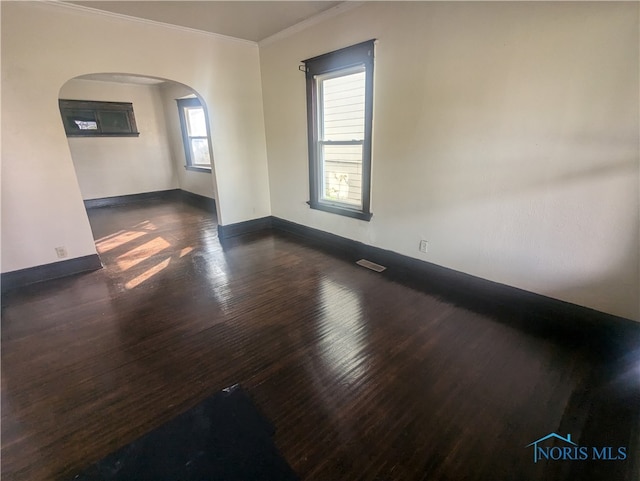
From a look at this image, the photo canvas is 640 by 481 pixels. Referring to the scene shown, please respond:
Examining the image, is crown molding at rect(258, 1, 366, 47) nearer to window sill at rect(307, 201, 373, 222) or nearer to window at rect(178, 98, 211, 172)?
window sill at rect(307, 201, 373, 222)

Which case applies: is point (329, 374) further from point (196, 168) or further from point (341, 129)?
point (196, 168)

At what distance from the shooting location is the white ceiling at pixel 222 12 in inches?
116

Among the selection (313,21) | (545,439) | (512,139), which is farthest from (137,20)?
(545,439)

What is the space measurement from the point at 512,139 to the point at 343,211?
6.43ft

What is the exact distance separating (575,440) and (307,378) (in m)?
1.39

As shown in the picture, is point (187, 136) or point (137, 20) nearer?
point (137, 20)

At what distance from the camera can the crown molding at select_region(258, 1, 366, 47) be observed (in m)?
3.06

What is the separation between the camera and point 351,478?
1.30 meters

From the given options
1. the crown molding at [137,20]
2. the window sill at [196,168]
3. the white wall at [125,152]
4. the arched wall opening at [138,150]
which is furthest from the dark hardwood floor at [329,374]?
the white wall at [125,152]

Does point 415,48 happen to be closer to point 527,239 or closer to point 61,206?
point 527,239

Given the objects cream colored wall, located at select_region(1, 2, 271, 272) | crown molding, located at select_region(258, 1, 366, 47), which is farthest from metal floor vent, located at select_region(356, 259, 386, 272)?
cream colored wall, located at select_region(1, 2, 271, 272)
